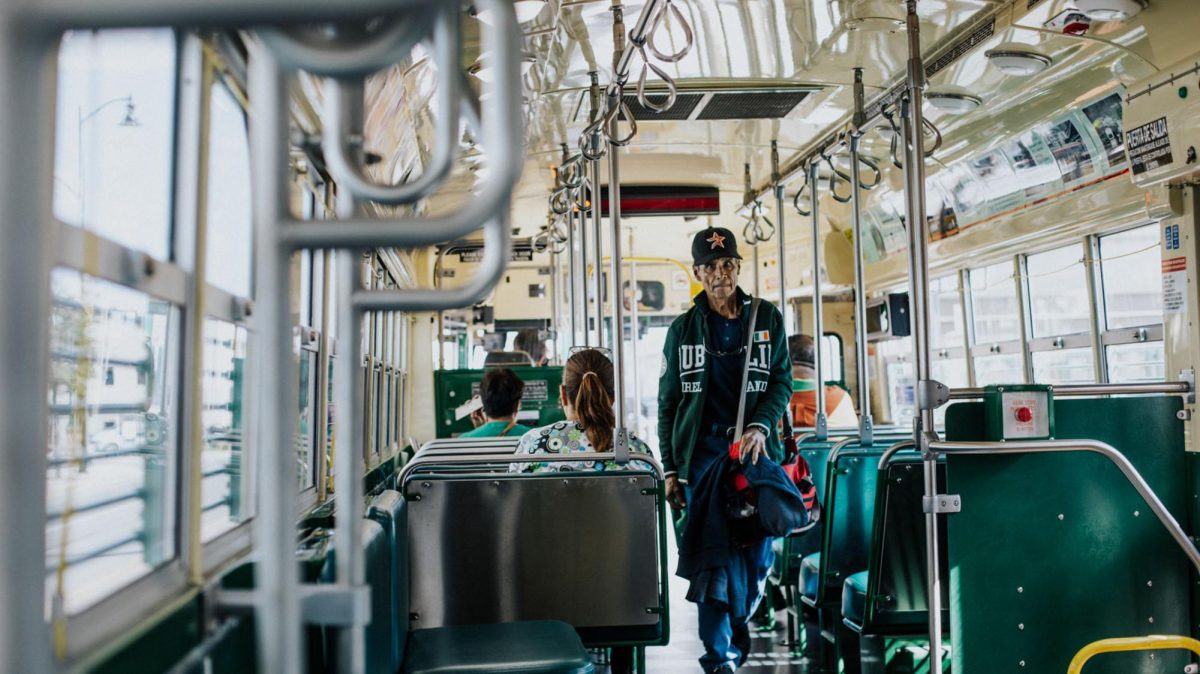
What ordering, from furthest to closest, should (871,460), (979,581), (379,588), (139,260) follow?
1. (871,460)
2. (979,581)
3. (379,588)
4. (139,260)

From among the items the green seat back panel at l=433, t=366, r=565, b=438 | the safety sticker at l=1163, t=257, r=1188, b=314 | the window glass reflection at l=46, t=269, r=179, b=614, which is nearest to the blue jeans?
the safety sticker at l=1163, t=257, r=1188, b=314

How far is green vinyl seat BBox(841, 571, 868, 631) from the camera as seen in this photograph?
3932 millimetres

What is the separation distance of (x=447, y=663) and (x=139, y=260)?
1618 mm

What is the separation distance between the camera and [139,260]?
156cm

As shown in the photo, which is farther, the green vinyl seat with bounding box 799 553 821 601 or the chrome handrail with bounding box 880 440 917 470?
the green vinyl seat with bounding box 799 553 821 601

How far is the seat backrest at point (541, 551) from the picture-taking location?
3.40 meters

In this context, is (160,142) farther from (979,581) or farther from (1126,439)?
(1126,439)

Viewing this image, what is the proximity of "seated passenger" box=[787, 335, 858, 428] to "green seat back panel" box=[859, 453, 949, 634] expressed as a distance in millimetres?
1921

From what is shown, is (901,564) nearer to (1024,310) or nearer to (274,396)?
(1024,310)

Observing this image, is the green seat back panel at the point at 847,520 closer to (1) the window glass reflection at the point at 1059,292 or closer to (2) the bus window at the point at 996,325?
(1) the window glass reflection at the point at 1059,292

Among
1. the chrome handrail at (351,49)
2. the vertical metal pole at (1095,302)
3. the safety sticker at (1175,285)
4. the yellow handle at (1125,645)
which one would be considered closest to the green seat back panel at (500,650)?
the yellow handle at (1125,645)

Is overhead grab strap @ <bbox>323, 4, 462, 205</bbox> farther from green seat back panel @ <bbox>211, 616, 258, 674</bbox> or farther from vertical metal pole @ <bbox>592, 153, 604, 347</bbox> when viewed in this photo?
vertical metal pole @ <bbox>592, 153, 604, 347</bbox>

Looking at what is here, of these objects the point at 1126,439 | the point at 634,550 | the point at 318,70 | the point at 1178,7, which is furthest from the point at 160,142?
the point at 1178,7

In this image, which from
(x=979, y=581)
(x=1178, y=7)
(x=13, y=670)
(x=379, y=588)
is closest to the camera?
(x=13, y=670)
